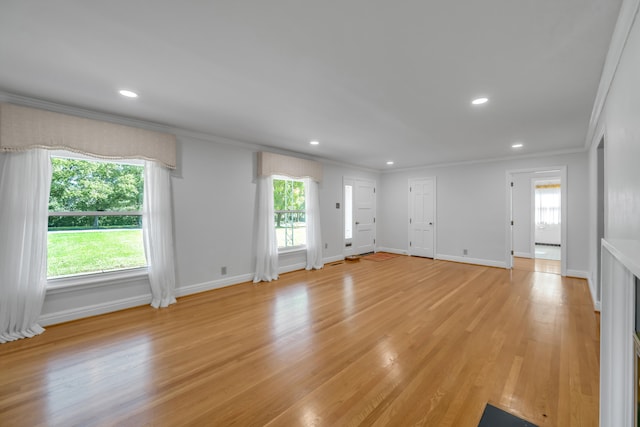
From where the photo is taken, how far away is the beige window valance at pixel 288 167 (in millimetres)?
4809

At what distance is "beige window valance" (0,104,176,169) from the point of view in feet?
8.73

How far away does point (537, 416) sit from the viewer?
1654 mm

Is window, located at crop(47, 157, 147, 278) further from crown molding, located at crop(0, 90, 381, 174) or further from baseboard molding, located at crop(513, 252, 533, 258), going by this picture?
baseboard molding, located at crop(513, 252, 533, 258)

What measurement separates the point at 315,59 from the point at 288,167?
3.20 metres

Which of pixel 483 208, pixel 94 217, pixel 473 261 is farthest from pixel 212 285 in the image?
pixel 483 208

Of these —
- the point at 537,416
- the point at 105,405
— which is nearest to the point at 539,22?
the point at 537,416

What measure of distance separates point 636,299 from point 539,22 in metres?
1.65

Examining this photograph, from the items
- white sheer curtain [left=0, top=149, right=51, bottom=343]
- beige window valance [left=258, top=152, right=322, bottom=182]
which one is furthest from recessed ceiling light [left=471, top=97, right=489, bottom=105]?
white sheer curtain [left=0, top=149, right=51, bottom=343]

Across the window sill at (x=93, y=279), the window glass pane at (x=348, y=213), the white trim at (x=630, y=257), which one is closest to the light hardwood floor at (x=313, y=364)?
the window sill at (x=93, y=279)

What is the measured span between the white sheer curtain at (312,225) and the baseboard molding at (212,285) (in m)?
1.43

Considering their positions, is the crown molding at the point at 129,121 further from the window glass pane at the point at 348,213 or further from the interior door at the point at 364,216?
the interior door at the point at 364,216

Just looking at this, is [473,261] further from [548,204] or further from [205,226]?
[205,226]

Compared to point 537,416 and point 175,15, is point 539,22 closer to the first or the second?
point 175,15

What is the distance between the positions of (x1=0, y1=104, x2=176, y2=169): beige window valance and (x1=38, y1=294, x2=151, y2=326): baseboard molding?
1.82m
